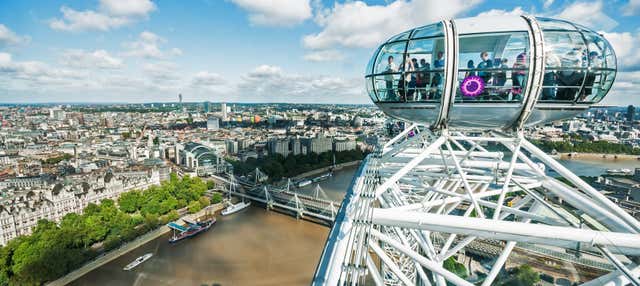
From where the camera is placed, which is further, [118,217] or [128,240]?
[118,217]

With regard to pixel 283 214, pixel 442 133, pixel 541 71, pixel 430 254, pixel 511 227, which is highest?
pixel 541 71

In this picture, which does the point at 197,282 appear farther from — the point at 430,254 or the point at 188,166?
the point at 188,166

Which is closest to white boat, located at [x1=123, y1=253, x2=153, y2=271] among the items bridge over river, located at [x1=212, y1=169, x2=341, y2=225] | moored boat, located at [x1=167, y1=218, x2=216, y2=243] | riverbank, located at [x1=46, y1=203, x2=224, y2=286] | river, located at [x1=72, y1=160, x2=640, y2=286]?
river, located at [x1=72, y1=160, x2=640, y2=286]

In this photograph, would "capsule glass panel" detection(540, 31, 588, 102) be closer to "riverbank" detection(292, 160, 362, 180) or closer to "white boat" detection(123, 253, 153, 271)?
"white boat" detection(123, 253, 153, 271)

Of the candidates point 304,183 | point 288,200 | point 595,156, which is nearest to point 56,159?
point 304,183

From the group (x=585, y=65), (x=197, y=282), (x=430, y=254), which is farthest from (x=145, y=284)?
(x=585, y=65)

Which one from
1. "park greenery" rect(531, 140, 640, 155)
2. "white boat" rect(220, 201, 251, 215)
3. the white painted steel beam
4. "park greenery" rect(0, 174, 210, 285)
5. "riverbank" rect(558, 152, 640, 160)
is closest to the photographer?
the white painted steel beam

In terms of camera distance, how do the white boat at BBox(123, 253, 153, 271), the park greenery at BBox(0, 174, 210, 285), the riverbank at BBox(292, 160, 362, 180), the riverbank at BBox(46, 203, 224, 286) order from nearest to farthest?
1. the park greenery at BBox(0, 174, 210, 285)
2. the riverbank at BBox(46, 203, 224, 286)
3. the white boat at BBox(123, 253, 153, 271)
4. the riverbank at BBox(292, 160, 362, 180)
